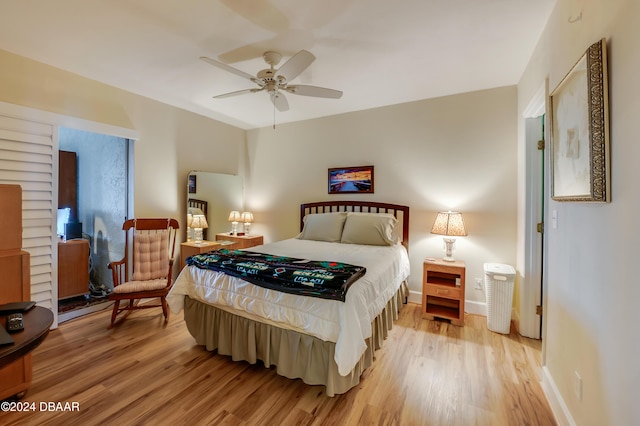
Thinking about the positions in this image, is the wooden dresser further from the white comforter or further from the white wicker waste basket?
the white wicker waste basket

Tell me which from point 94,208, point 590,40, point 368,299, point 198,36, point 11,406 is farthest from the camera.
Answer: point 94,208

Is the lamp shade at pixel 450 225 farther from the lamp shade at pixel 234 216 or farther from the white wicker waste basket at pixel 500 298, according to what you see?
the lamp shade at pixel 234 216

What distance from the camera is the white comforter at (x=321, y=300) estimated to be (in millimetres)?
1655

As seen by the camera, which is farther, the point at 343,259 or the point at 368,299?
the point at 343,259

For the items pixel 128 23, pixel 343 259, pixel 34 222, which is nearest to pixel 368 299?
pixel 343 259

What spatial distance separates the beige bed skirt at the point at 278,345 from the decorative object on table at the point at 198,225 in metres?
1.64

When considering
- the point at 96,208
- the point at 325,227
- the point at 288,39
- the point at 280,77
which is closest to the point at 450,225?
the point at 325,227

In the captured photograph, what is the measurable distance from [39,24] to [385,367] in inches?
148

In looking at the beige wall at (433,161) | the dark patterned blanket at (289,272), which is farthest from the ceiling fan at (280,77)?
the dark patterned blanket at (289,272)

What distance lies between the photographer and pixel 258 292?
1985 mm

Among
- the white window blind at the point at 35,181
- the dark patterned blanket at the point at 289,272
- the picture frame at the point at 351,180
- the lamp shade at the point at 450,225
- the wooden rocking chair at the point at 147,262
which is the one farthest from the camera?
the picture frame at the point at 351,180

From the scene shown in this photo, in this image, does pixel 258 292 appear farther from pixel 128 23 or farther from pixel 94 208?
pixel 94 208

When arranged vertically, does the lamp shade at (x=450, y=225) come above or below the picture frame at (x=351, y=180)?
below

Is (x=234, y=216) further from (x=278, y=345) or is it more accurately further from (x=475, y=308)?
(x=475, y=308)
